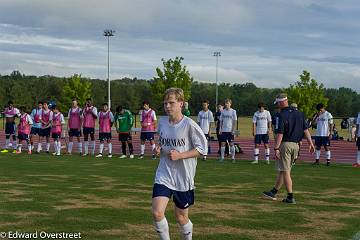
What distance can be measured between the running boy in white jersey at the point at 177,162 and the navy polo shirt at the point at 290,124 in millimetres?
4393

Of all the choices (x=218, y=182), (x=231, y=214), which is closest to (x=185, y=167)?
(x=231, y=214)

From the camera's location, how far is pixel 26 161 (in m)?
18.4

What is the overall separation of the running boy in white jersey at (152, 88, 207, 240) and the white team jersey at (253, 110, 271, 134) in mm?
12999

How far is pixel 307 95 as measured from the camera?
2286 inches

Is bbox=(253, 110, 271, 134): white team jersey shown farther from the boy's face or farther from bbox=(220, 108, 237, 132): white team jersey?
the boy's face

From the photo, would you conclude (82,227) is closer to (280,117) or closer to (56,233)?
(56,233)

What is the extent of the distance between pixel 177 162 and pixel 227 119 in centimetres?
1317

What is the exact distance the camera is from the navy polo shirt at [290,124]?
10.5 m

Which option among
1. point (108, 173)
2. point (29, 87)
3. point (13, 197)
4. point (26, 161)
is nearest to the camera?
point (13, 197)

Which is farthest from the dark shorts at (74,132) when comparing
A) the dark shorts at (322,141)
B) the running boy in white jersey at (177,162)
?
the running boy in white jersey at (177,162)

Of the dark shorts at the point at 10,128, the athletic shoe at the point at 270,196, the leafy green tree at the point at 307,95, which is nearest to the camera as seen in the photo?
the athletic shoe at the point at 270,196

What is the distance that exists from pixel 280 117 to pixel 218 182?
10.7ft

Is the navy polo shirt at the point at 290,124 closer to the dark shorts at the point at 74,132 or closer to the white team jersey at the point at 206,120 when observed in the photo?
the white team jersey at the point at 206,120

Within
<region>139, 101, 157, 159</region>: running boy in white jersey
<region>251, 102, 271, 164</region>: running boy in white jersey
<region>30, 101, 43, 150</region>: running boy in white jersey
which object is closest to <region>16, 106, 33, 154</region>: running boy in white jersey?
<region>30, 101, 43, 150</region>: running boy in white jersey
